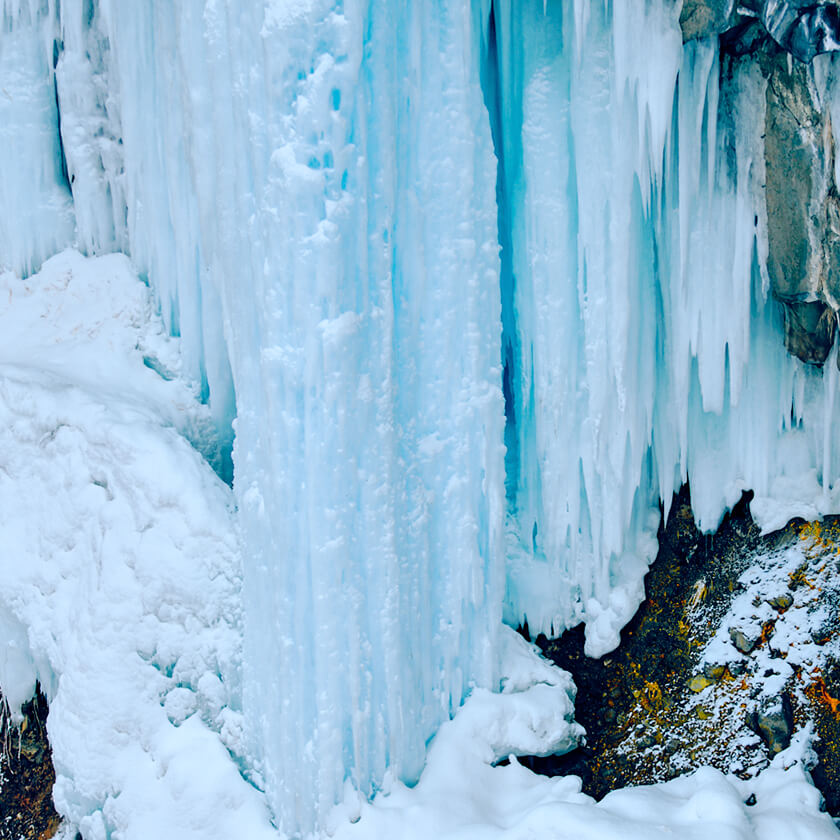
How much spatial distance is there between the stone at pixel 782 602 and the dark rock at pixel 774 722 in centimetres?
58

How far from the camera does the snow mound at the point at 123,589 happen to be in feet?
19.6

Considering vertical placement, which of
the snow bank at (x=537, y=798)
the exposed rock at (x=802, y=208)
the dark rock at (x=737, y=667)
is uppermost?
the exposed rock at (x=802, y=208)

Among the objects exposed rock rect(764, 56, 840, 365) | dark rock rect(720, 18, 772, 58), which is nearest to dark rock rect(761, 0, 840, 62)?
exposed rock rect(764, 56, 840, 365)

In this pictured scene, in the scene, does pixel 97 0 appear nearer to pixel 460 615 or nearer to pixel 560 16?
pixel 560 16

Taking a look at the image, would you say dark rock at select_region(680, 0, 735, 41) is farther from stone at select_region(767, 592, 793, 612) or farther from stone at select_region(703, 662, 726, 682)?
stone at select_region(703, 662, 726, 682)

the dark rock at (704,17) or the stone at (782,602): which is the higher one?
the dark rock at (704,17)

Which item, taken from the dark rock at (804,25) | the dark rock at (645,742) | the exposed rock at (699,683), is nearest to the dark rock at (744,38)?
the dark rock at (804,25)

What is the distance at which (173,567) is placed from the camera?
251 inches

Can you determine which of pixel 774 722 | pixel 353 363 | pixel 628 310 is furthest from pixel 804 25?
pixel 774 722

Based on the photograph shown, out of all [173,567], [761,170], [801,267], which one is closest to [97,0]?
[173,567]

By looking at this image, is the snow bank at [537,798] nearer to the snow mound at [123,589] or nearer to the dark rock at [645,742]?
the dark rock at [645,742]

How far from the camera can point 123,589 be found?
6.38 m

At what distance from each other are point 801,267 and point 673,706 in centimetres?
294

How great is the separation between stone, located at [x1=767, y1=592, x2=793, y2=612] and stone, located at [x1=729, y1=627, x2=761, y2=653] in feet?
0.70
